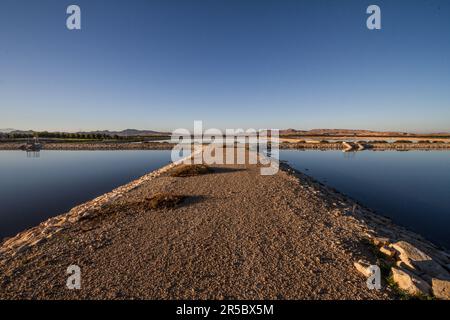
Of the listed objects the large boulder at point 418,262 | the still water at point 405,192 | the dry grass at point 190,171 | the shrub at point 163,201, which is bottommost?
the still water at point 405,192

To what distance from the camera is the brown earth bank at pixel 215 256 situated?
468 centimetres

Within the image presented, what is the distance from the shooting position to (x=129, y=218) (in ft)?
28.6

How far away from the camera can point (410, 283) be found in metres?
4.68

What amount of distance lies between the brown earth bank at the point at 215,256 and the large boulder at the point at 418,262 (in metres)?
0.03

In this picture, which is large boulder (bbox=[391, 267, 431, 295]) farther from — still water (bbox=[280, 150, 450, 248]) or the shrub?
the shrub

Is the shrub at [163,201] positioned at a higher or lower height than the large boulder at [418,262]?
higher

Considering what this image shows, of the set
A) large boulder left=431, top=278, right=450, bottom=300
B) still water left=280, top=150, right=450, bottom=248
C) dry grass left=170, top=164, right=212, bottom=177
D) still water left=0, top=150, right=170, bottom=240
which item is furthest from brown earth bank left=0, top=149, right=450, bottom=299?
dry grass left=170, top=164, right=212, bottom=177

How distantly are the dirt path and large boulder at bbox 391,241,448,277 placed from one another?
85cm

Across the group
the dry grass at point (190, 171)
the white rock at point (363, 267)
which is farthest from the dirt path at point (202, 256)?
the dry grass at point (190, 171)

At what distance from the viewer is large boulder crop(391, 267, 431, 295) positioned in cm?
457

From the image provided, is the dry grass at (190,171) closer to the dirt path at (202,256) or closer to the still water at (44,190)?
the still water at (44,190)

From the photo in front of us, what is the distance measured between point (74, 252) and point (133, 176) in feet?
58.5
